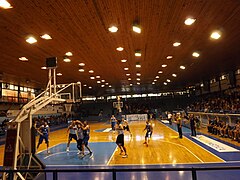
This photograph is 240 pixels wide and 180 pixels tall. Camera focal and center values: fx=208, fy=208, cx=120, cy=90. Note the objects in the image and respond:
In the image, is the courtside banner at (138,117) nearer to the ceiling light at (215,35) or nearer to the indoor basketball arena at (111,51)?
the indoor basketball arena at (111,51)

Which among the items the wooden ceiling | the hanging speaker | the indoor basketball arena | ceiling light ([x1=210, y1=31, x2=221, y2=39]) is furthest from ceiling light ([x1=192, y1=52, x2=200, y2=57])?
the hanging speaker

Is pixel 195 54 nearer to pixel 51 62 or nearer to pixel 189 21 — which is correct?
pixel 189 21

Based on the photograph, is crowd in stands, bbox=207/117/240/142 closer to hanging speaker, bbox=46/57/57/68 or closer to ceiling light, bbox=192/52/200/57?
ceiling light, bbox=192/52/200/57

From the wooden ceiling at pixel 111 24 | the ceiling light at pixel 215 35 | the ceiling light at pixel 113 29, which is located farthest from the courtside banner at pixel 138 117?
the ceiling light at pixel 113 29

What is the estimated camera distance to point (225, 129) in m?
14.6

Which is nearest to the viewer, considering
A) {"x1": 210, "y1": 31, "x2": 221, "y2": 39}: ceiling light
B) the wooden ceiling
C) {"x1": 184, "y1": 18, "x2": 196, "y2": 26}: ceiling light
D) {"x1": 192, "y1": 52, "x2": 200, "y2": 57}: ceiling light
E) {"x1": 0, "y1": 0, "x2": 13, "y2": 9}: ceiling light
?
{"x1": 0, "y1": 0, "x2": 13, "y2": 9}: ceiling light

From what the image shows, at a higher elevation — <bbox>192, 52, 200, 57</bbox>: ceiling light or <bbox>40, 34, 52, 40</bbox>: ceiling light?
<bbox>192, 52, 200, 57</bbox>: ceiling light

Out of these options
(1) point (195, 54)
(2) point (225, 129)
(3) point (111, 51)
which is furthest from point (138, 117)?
(3) point (111, 51)

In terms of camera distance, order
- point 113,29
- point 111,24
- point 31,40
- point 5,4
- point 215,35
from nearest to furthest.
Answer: point 5,4
point 111,24
point 113,29
point 31,40
point 215,35

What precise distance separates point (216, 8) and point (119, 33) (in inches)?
131

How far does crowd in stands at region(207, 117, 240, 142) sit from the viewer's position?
1305 cm

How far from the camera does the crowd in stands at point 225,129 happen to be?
42.8 feet

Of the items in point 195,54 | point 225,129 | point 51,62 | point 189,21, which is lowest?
point 225,129

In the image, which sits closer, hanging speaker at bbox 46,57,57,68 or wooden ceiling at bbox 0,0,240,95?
wooden ceiling at bbox 0,0,240,95
